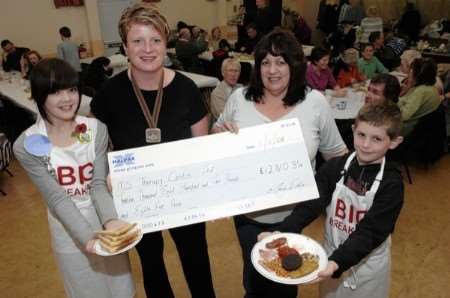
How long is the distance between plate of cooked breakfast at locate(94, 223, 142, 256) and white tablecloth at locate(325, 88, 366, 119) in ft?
9.41

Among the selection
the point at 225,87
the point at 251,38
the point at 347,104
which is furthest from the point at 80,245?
the point at 251,38

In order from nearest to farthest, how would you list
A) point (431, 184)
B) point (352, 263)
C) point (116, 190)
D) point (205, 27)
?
point (352, 263)
point (116, 190)
point (431, 184)
point (205, 27)

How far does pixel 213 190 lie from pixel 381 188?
0.79 metres

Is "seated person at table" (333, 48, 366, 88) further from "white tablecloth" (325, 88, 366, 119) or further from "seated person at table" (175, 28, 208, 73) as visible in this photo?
"seated person at table" (175, 28, 208, 73)

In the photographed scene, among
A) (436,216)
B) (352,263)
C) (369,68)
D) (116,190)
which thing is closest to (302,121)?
(352,263)

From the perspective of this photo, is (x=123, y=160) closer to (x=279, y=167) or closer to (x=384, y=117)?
(x=279, y=167)

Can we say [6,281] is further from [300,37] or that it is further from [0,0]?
[300,37]

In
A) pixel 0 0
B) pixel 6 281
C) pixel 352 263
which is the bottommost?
pixel 6 281

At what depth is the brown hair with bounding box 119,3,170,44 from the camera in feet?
5.77

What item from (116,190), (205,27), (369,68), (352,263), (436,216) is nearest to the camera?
(352,263)

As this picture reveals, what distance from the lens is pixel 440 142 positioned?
4535 millimetres

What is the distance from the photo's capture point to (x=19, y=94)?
5.90 meters

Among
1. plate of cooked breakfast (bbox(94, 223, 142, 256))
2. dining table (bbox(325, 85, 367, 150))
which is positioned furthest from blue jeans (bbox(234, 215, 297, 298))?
dining table (bbox(325, 85, 367, 150))

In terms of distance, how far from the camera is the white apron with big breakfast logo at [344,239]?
174 centimetres
